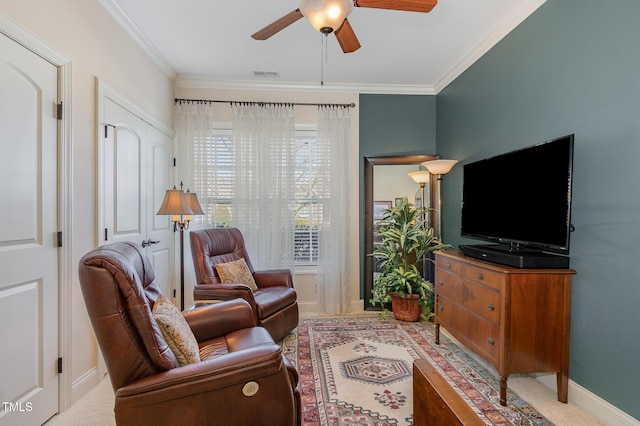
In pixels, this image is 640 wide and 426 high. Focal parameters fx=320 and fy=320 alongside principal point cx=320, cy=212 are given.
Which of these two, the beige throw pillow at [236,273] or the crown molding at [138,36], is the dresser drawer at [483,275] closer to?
the beige throw pillow at [236,273]

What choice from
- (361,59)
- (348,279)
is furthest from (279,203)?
(361,59)

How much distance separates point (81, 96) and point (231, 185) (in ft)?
6.25

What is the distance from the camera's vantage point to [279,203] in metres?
3.90

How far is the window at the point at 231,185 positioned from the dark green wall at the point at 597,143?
2.27 meters

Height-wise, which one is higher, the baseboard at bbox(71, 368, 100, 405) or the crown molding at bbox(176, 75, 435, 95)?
the crown molding at bbox(176, 75, 435, 95)

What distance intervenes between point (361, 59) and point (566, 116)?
198cm

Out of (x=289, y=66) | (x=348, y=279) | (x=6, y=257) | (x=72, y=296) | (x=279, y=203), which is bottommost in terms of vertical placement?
(x=348, y=279)

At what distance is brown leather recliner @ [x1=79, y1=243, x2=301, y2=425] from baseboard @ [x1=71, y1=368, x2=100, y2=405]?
1.29 meters

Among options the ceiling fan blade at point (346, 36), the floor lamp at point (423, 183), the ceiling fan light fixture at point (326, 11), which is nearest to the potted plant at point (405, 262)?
the floor lamp at point (423, 183)

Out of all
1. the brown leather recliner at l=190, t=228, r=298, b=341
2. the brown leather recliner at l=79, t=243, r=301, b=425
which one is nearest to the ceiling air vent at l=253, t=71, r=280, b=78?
the brown leather recliner at l=190, t=228, r=298, b=341

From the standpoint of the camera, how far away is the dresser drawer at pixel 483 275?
207cm

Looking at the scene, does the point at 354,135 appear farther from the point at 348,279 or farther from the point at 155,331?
the point at 155,331

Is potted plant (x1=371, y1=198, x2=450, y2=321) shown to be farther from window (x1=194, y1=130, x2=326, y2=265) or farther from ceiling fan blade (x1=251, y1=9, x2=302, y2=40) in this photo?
ceiling fan blade (x1=251, y1=9, x2=302, y2=40)

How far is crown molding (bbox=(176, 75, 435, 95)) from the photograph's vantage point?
390cm
